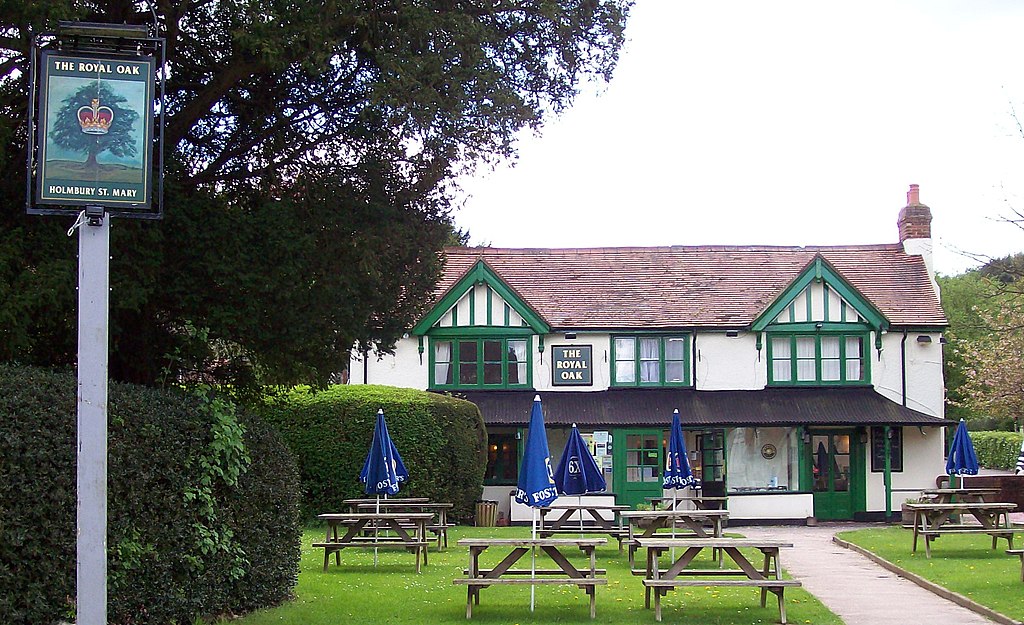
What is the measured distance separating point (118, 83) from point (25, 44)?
245 cm

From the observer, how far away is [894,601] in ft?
52.2

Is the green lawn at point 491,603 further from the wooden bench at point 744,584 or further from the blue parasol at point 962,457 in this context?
the blue parasol at point 962,457

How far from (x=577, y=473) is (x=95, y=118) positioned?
1327 cm

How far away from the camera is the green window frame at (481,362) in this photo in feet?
118

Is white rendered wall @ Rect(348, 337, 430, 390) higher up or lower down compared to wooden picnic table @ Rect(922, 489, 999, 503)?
higher up

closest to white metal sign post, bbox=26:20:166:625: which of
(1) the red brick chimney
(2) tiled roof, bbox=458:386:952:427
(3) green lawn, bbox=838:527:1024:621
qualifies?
(3) green lawn, bbox=838:527:1024:621

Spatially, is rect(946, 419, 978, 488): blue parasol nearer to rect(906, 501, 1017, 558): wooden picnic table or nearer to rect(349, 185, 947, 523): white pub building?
rect(906, 501, 1017, 558): wooden picnic table

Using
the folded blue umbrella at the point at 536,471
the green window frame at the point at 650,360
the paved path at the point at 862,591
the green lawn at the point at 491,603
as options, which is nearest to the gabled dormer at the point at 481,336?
the green window frame at the point at 650,360

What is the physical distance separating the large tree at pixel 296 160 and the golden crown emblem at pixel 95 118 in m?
2.59

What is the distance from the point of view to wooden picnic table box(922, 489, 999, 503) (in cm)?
2518

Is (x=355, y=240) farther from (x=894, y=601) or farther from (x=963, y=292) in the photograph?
(x=963, y=292)

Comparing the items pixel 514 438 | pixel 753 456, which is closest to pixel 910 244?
A: pixel 753 456

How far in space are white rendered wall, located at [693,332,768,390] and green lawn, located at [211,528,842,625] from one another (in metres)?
17.3

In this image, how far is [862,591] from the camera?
17172 mm
